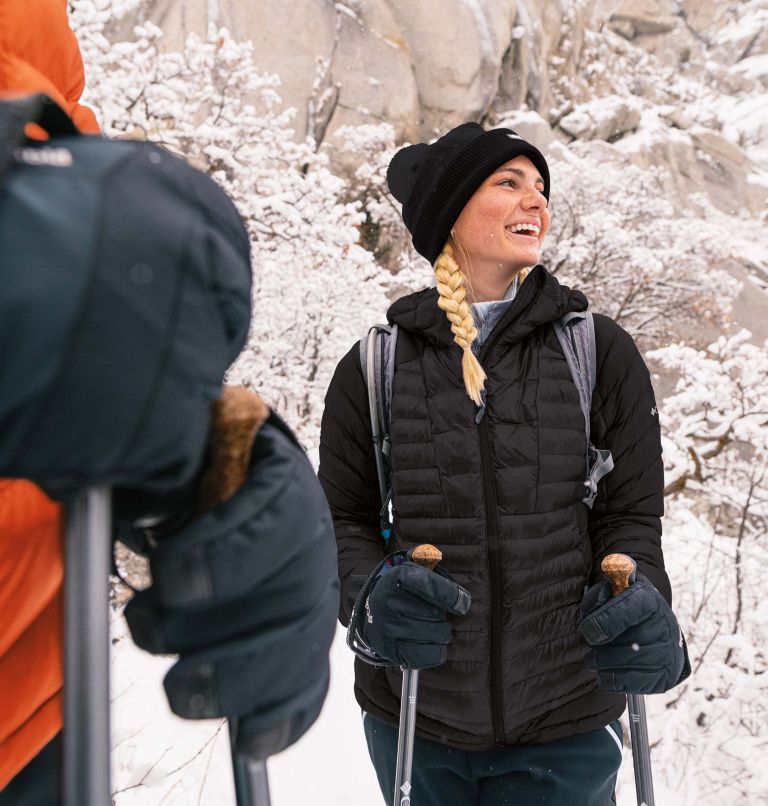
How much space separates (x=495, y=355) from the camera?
1987 millimetres

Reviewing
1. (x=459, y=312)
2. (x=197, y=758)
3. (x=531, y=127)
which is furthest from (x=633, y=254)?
(x=459, y=312)

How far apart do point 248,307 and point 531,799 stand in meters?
1.70

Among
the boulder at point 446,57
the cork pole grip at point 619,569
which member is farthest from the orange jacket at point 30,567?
the boulder at point 446,57

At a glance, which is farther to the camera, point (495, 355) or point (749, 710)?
point (749, 710)

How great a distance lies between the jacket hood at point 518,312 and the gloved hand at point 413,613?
2.31ft

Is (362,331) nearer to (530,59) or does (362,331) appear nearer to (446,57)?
(446,57)

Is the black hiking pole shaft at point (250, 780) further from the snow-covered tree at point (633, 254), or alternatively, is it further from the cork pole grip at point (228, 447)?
the snow-covered tree at point (633, 254)

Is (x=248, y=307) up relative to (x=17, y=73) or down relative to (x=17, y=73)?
down

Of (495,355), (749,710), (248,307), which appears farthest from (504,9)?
(248,307)

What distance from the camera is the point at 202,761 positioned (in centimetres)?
425

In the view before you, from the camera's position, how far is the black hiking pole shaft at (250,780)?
0.71m

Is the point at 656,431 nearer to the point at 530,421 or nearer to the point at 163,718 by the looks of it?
the point at 530,421

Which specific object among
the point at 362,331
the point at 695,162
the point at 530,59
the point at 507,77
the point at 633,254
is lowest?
the point at 362,331

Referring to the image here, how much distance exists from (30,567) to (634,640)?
1.43 m
